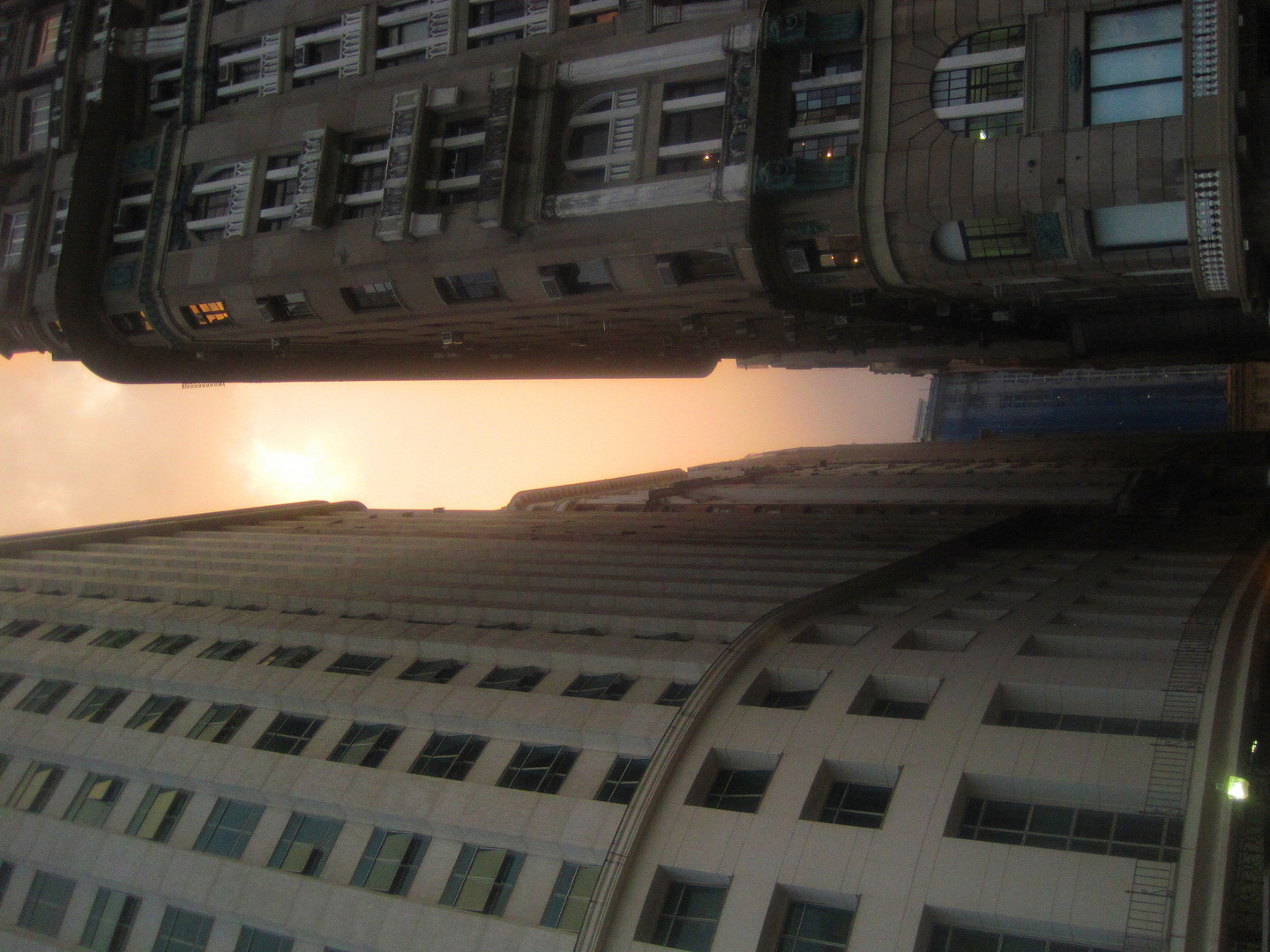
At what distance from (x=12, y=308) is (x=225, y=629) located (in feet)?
81.8

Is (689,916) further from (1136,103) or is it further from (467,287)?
(467,287)

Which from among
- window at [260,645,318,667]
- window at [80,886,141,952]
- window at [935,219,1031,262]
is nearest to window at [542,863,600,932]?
window at [80,886,141,952]

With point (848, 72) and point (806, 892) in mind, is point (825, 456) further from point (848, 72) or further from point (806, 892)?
point (806, 892)

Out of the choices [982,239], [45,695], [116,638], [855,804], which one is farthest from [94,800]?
[982,239]

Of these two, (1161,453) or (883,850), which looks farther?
(1161,453)

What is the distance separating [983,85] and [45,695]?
158ft

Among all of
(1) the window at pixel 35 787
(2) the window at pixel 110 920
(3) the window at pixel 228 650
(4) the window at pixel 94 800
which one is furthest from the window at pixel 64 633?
(2) the window at pixel 110 920

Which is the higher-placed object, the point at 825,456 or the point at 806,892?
the point at 825,456

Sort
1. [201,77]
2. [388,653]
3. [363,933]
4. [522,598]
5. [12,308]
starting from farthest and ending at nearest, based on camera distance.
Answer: [12,308], [201,77], [522,598], [388,653], [363,933]

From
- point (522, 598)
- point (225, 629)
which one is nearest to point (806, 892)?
point (522, 598)

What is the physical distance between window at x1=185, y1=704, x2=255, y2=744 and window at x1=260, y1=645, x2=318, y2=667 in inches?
123

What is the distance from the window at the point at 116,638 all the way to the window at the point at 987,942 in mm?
43036

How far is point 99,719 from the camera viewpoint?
155 feet

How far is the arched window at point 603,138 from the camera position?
42156 millimetres
